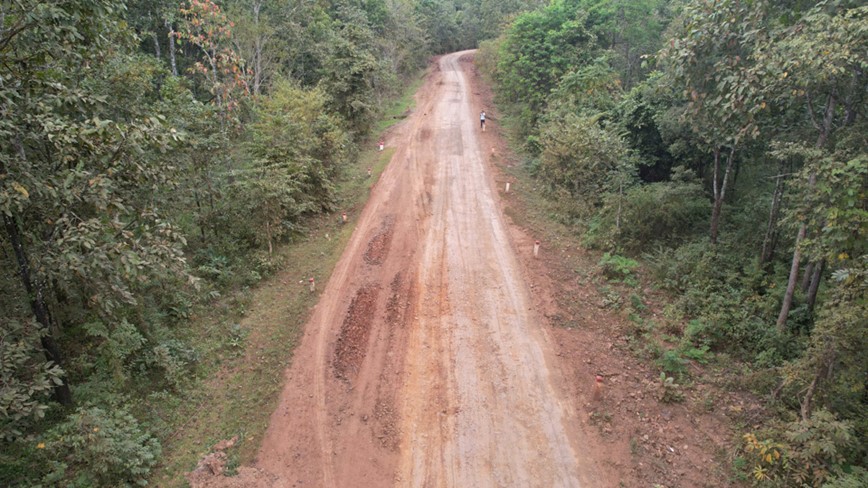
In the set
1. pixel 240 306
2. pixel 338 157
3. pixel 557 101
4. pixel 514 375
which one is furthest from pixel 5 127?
pixel 557 101

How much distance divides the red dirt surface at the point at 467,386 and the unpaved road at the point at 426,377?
4cm

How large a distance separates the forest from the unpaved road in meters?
3.01

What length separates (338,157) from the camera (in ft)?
80.9

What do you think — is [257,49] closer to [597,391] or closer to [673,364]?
[597,391]

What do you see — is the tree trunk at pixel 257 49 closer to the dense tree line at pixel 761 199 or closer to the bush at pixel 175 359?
the dense tree line at pixel 761 199

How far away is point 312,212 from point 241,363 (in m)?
9.87

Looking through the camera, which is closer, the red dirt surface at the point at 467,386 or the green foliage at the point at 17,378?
the green foliage at the point at 17,378

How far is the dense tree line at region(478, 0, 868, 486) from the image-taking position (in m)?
9.53

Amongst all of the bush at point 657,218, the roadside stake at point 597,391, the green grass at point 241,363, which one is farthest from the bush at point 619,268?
the green grass at point 241,363

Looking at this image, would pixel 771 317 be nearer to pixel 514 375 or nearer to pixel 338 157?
pixel 514 375

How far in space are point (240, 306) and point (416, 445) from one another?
307 inches

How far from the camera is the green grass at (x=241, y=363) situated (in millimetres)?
10633

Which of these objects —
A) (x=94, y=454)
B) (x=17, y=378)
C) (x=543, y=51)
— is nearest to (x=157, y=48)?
(x=543, y=51)

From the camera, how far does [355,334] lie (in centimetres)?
1438
